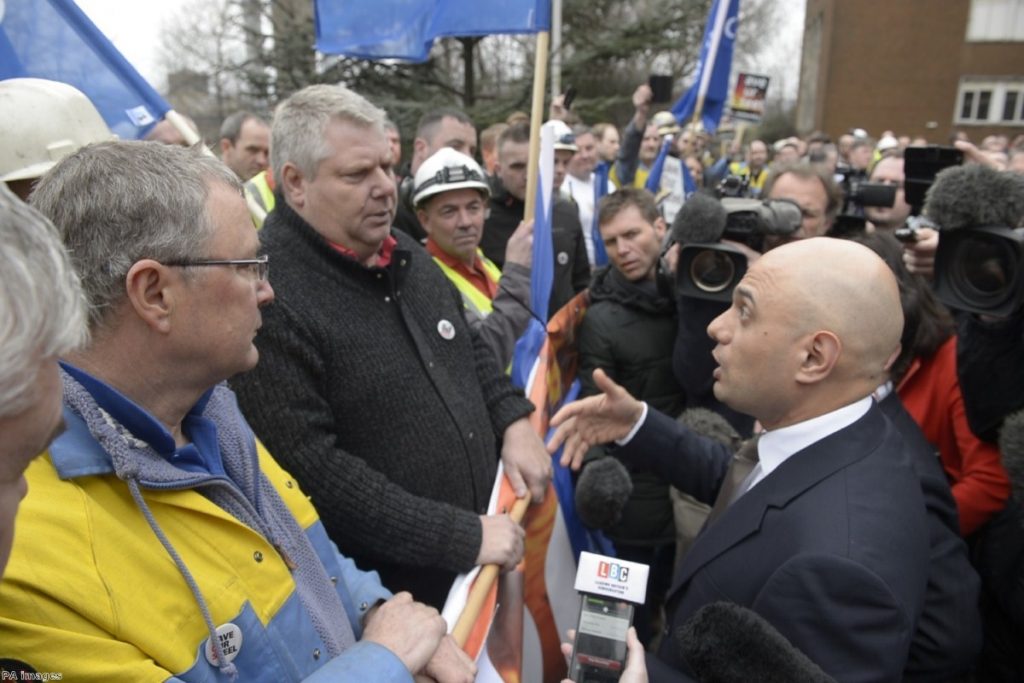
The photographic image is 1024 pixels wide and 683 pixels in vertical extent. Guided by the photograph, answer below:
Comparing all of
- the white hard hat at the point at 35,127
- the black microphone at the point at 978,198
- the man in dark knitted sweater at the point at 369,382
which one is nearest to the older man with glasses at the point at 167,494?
the man in dark knitted sweater at the point at 369,382

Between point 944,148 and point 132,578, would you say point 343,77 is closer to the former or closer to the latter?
point 944,148

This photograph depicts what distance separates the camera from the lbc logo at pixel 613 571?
1499mm

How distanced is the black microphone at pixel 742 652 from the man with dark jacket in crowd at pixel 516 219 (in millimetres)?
3104

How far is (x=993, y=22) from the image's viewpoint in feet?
97.3

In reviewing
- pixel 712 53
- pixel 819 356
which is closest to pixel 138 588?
pixel 819 356

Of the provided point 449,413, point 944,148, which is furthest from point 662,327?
point 449,413

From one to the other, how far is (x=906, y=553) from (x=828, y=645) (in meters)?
0.26

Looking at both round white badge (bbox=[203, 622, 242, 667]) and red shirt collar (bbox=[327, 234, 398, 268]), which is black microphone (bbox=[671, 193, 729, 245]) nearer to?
red shirt collar (bbox=[327, 234, 398, 268])

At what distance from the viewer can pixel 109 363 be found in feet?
4.13

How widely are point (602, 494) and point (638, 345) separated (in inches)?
37.6

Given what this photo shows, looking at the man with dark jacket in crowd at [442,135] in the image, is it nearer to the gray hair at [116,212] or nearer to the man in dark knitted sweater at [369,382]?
the man in dark knitted sweater at [369,382]

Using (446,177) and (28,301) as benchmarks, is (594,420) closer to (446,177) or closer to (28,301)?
(446,177)

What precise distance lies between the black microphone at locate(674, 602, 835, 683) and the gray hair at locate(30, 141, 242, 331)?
1.13 metres

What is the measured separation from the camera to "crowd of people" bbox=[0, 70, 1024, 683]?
108cm
